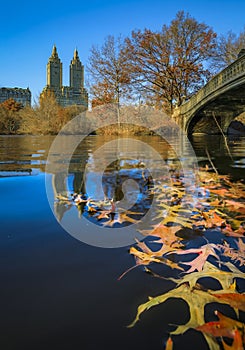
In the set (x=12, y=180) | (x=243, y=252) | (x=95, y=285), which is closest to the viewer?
(x=95, y=285)

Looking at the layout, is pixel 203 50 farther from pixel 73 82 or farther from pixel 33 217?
pixel 73 82

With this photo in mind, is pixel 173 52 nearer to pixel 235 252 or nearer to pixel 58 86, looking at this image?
pixel 235 252

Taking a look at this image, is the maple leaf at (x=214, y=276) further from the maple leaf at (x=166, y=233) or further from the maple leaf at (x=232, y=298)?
the maple leaf at (x=166, y=233)

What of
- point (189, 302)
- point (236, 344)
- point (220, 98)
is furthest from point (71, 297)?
point (220, 98)

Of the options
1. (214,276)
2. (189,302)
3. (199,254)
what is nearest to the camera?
(189,302)

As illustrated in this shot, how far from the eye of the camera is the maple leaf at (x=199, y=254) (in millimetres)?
1358

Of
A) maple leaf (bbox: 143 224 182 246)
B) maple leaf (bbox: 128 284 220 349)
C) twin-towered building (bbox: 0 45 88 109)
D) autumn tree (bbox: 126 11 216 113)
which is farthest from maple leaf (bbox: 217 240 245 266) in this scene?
twin-towered building (bbox: 0 45 88 109)

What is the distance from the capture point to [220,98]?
51.4ft

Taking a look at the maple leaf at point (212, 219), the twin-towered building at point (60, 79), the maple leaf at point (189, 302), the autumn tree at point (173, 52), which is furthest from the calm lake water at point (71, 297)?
the twin-towered building at point (60, 79)

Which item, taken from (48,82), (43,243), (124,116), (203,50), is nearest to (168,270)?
(43,243)

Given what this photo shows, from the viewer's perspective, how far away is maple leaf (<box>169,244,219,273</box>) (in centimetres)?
136

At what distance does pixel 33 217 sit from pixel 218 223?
4.92ft

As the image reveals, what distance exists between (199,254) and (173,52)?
29.1m

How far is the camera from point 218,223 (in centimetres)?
200
